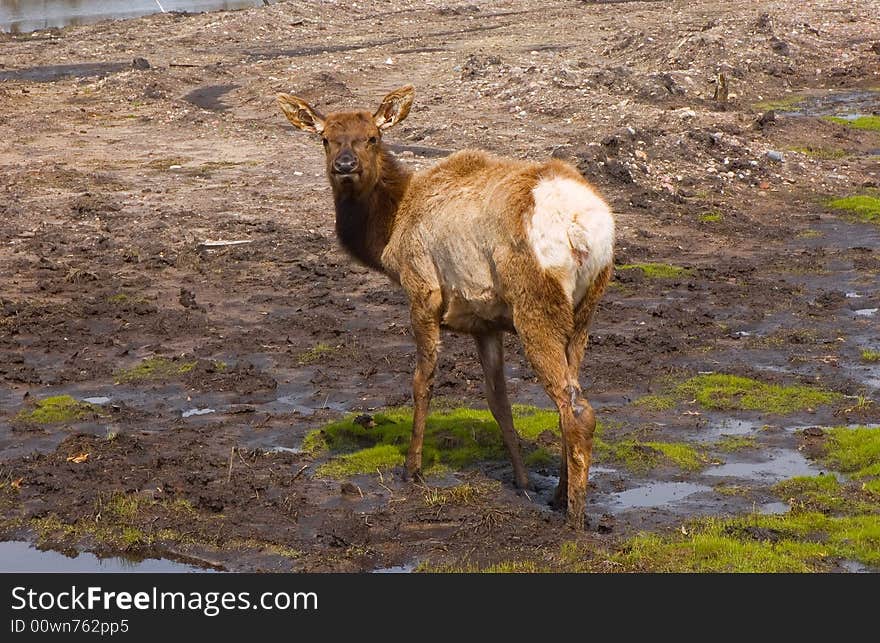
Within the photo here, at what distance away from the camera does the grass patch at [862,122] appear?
79.4 ft

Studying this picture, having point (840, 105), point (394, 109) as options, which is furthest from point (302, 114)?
point (840, 105)

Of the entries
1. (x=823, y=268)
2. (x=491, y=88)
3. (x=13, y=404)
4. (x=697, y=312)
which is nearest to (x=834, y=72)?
(x=491, y=88)

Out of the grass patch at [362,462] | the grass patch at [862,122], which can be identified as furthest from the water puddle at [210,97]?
the grass patch at [362,462]

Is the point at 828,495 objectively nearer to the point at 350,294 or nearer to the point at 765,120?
the point at 350,294

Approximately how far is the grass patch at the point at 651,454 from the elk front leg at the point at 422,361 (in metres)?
1.59

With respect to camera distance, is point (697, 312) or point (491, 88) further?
point (491, 88)

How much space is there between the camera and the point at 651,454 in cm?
1066

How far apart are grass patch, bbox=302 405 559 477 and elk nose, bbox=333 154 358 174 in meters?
2.38

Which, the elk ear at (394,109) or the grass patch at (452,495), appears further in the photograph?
the elk ear at (394,109)

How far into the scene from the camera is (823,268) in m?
16.1

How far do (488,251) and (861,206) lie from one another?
35.7ft

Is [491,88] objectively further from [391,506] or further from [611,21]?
[391,506]

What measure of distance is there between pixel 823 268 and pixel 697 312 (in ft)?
8.51

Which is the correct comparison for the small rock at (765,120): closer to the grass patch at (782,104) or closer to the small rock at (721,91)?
the small rock at (721,91)
